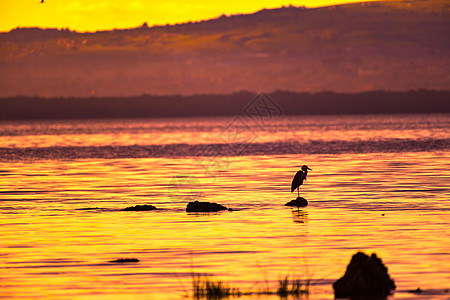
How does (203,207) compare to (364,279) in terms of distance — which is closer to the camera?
(364,279)

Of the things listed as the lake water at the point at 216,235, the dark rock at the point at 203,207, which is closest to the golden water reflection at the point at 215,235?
the lake water at the point at 216,235

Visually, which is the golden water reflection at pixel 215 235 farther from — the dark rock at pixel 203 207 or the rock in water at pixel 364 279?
the dark rock at pixel 203 207

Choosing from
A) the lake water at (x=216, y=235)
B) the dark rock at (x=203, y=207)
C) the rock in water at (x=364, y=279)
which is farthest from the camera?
the dark rock at (x=203, y=207)

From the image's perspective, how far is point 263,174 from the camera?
64688 millimetres

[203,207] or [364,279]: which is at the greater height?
[203,207]

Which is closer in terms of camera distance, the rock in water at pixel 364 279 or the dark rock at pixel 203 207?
the rock in water at pixel 364 279

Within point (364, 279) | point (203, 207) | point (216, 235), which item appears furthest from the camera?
point (203, 207)

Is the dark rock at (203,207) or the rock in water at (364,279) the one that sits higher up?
the dark rock at (203,207)

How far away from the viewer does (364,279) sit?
19750 millimetres

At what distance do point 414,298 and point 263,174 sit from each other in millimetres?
45291

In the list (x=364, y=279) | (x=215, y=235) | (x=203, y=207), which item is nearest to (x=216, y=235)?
(x=215, y=235)

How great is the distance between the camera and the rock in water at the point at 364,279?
19.7m

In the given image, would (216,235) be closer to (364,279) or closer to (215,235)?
(215,235)

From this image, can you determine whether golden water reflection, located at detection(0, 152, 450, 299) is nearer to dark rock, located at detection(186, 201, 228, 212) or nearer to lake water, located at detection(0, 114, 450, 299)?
lake water, located at detection(0, 114, 450, 299)
